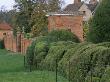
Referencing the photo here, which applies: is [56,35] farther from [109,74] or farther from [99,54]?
[109,74]

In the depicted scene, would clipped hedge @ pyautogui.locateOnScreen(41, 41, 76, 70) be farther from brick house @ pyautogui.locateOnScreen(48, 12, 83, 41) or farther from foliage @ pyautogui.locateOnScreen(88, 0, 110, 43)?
brick house @ pyautogui.locateOnScreen(48, 12, 83, 41)

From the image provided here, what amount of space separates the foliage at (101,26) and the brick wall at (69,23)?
16.3 m

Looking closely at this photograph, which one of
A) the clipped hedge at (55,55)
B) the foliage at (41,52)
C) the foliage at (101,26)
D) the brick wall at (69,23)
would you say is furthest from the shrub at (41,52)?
the brick wall at (69,23)

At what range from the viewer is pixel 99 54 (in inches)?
550

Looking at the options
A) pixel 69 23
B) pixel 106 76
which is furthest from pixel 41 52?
pixel 106 76

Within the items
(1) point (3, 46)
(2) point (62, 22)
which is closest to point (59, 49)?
(2) point (62, 22)

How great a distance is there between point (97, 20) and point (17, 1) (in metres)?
→ 41.5

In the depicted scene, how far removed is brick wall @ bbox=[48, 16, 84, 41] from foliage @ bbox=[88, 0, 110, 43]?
53.4 feet

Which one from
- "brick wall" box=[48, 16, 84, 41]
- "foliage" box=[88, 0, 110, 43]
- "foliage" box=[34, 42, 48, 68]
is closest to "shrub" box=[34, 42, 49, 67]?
"foliage" box=[34, 42, 48, 68]

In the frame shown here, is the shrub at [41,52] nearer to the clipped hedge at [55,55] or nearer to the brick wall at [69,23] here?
the clipped hedge at [55,55]

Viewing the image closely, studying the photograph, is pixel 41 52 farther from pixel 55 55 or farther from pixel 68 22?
pixel 68 22

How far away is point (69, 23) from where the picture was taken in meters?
37.0

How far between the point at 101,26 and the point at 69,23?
678 inches

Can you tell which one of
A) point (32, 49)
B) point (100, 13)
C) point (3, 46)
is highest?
point (100, 13)
